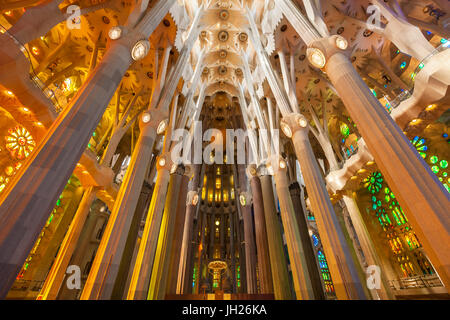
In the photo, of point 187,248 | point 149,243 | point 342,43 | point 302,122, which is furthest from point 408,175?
point 187,248

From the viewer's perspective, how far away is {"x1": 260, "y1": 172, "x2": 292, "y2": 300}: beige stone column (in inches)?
391

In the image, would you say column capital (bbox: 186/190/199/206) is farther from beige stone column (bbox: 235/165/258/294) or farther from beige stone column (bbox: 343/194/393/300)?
beige stone column (bbox: 343/194/393/300)

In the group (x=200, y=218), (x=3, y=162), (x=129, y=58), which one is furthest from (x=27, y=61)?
(x=200, y=218)

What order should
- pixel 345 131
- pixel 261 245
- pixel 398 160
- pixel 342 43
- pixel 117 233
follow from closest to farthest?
pixel 398 160
pixel 342 43
pixel 117 233
pixel 261 245
pixel 345 131

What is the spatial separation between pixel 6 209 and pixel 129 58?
4.99 m

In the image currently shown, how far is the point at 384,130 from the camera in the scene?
189 inches

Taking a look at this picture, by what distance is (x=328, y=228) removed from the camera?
6.70 metres

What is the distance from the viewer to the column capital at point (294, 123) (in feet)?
30.2

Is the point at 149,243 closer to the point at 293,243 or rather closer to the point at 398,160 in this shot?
the point at 293,243

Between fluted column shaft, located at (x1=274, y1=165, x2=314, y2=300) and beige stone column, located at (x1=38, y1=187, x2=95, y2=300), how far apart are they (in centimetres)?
1122

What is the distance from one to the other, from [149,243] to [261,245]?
672cm

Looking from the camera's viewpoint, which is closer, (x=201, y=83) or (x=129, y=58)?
(x=129, y=58)

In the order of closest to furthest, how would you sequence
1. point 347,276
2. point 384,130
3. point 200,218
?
point 384,130
point 347,276
point 200,218

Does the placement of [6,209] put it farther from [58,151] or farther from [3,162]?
[3,162]
